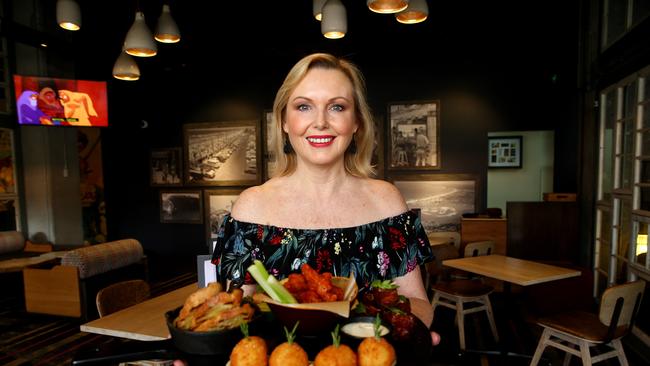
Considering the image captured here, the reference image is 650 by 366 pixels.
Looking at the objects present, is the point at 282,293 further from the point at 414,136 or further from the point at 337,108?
the point at 414,136

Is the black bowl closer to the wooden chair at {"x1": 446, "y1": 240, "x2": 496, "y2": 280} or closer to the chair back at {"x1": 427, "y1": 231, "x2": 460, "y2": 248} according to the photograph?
the wooden chair at {"x1": 446, "y1": 240, "x2": 496, "y2": 280}

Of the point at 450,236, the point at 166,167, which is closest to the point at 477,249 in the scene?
the point at 450,236

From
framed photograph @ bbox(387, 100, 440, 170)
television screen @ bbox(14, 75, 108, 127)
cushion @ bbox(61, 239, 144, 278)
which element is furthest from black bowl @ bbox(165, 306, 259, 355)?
television screen @ bbox(14, 75, 108, 127)

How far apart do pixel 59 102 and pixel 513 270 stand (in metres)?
7.24

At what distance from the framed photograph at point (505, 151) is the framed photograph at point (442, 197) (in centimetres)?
313

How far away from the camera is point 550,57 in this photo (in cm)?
644

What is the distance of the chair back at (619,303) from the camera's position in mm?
2818

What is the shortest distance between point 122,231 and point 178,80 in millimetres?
3613

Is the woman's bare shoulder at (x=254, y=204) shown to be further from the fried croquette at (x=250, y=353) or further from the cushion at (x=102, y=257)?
the cushion at (x=102, y=257)

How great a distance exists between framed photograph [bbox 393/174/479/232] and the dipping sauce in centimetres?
574

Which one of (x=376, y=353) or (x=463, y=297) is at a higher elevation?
(x=376, y=353)

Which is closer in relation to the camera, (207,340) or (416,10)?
(207,340)

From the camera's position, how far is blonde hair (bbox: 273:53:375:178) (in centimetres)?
147

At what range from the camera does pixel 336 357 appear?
2.72 ft
